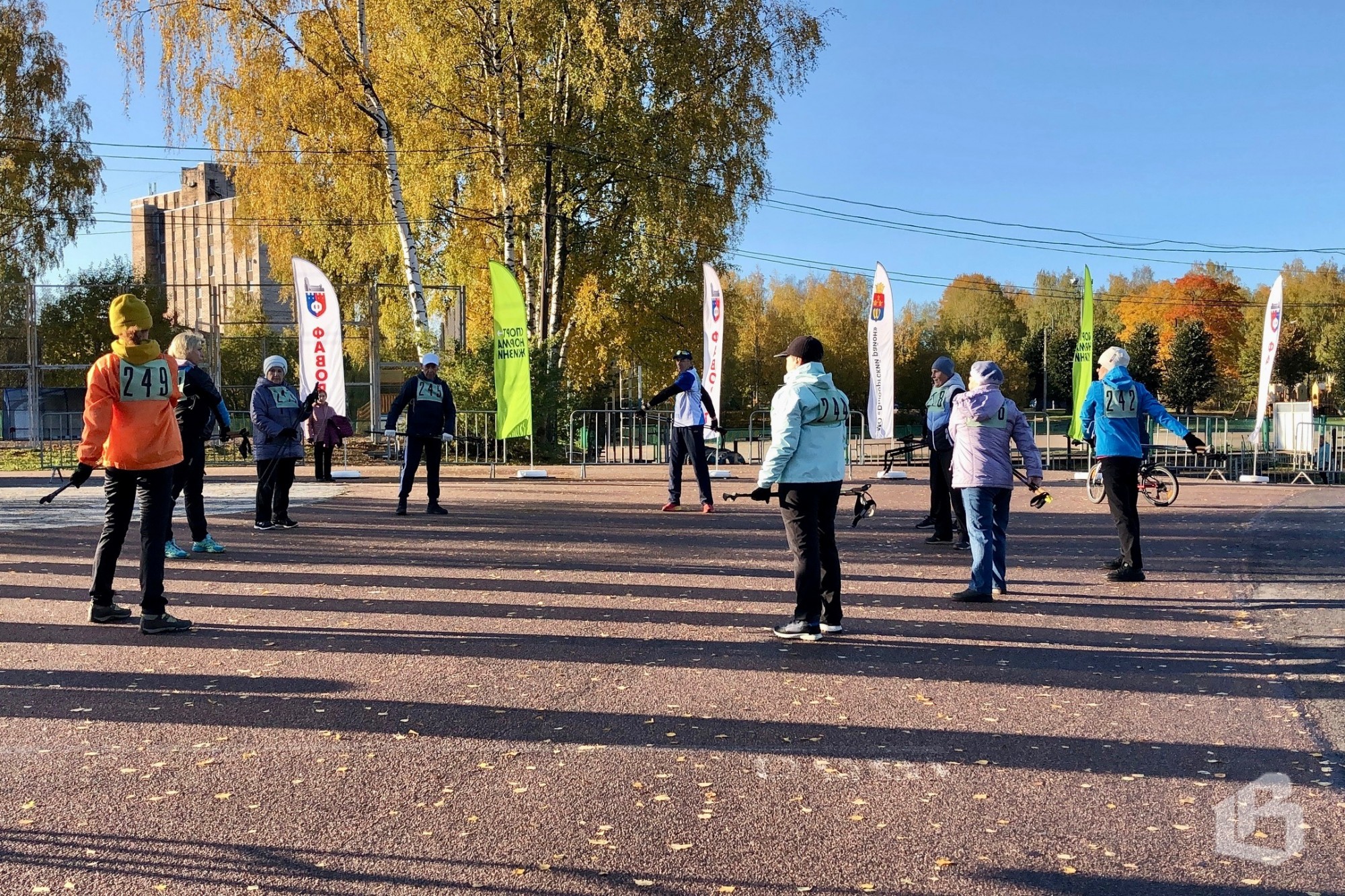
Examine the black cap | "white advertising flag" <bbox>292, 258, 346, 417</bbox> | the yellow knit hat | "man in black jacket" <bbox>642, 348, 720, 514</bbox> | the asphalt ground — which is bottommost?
the asphalt ground

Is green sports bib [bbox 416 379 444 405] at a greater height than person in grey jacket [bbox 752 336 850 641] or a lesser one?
greater

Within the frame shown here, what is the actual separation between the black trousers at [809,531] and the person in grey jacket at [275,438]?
23.4ft

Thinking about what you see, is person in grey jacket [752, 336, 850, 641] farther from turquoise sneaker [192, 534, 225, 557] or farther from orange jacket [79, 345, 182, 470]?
turquoise sneaker [192, 534, 225, 557]

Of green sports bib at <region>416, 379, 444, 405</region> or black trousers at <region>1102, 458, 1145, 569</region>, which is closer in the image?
black trousers at <region>1102, 458, 1145, 569</region>

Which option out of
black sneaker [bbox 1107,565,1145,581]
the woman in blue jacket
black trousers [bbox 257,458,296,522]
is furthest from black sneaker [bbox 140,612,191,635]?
black sneaker [bbox 1107,565,1145,581]

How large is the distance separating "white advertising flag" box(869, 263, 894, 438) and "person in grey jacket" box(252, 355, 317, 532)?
1247 centimetres

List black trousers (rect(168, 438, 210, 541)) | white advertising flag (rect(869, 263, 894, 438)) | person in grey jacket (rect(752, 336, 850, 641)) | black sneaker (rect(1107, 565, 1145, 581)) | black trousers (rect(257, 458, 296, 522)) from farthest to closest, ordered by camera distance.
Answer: white advertising flag (rect(869, 263, 894, 438)), black trousers (rect(257, 458, 296, 522)), black trousers (rect(168, 438, 210, 541)), black sneaker (rect(1107, 565, 1145, 581)), person in grey jacket (rect(752, 336, 850, 641))

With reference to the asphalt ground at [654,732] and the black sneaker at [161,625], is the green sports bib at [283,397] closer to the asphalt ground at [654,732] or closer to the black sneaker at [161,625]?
the asphalt ground at [654,732]

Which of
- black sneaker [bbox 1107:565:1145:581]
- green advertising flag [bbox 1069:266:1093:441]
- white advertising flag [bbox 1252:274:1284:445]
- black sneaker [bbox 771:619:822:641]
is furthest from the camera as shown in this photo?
green advertising flag [bbox 1069:266:1093:441]

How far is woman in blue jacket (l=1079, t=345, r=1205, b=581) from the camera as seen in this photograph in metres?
9.62

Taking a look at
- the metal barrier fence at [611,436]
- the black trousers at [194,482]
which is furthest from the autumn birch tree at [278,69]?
the black trousers at [194,482]

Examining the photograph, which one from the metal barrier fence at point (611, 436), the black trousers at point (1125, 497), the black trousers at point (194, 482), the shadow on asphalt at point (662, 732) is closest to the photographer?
the shadow on asphalt at point (662, 732)

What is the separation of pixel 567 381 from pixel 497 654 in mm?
22857

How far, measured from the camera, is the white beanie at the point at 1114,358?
32.1ft
